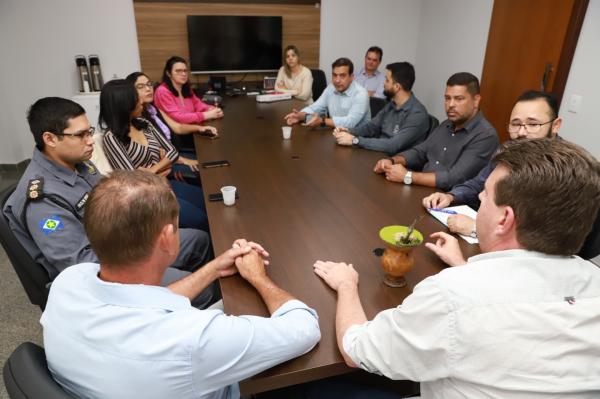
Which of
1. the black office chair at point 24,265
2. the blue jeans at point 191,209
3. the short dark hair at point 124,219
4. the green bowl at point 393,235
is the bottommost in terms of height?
the blue jeans at point 191,209

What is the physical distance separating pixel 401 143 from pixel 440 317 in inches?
86.8

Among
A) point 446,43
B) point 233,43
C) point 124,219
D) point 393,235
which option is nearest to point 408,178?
point 393,235

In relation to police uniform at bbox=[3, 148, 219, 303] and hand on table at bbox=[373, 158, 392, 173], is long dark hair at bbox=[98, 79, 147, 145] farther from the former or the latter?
hand on table at bbox=[373, 158, 392, 173]

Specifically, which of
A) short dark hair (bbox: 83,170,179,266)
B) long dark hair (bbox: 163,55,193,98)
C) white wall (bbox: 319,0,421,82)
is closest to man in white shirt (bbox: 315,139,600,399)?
short dark hair (bbox: 83,170,179,266)

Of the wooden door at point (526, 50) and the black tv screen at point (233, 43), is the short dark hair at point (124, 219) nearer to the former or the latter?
the wooden door at point (526, 50)

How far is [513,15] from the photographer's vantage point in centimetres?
380

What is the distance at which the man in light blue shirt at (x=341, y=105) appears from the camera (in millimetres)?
3365

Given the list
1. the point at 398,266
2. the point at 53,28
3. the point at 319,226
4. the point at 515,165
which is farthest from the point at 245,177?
the point at 53,28

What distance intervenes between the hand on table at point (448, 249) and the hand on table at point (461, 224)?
10 centimetres

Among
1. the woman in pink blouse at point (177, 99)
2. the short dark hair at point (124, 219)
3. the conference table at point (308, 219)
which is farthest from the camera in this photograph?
the woman in pink blouse at point (177, 99)

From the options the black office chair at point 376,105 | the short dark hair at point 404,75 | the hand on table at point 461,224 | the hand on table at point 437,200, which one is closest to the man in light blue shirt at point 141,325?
the hand on table at point 461,224

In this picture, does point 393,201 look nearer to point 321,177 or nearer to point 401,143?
point 321,177

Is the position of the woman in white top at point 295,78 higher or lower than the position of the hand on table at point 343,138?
higher

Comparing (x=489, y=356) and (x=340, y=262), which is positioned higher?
(x=489, y=356)
